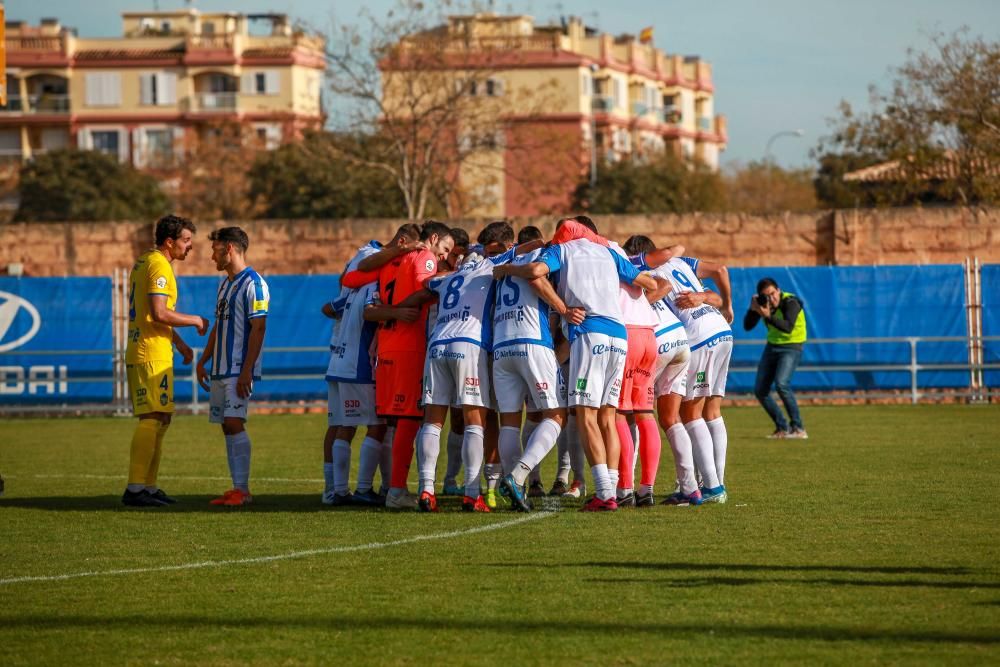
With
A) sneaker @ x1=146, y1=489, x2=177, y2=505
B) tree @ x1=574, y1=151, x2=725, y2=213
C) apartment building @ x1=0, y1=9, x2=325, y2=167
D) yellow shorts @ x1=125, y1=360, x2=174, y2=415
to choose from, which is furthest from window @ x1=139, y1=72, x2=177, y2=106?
sneaker @ x1=146, y1=489, x2=177, y2=505

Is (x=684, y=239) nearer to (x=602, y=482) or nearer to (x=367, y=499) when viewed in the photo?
(x=367, y=499)

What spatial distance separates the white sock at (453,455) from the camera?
1330 cm

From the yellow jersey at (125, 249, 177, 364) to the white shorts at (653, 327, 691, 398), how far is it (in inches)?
157

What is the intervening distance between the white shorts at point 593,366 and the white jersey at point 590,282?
0.22ft

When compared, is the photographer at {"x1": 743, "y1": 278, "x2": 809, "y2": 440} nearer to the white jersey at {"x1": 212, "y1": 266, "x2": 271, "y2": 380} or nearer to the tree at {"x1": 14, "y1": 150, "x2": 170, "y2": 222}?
the white jersey at {"x1": 212, "y1": 266, "x2": 271, "y2": 380}

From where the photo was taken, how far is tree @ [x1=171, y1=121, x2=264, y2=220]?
7169 centimetres

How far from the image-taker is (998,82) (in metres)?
39.5

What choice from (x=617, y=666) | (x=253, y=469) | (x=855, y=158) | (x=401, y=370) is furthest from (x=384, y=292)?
(x=855, y=158)

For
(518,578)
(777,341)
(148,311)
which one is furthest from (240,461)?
(777,341)

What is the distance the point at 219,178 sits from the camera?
73625 mm

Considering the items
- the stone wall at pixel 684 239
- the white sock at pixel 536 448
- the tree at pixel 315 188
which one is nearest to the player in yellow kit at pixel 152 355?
the white sock at pixel 536 448

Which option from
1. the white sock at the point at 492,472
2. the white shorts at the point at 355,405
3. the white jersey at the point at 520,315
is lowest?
the white sock at the point at 492,472

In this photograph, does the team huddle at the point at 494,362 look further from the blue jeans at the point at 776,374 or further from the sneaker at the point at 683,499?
the blue jeans at the point at 776,374

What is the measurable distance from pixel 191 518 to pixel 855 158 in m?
44.2
